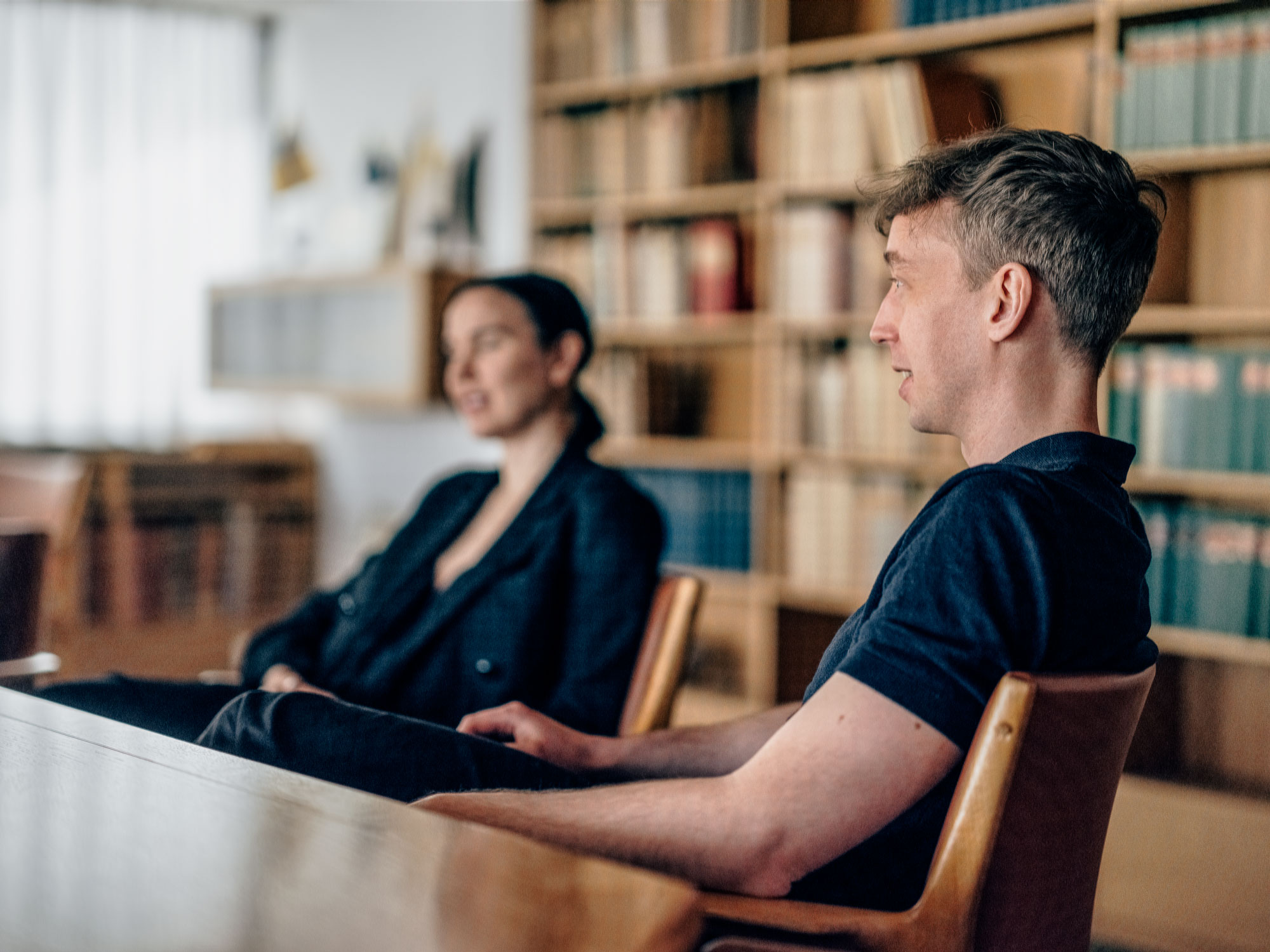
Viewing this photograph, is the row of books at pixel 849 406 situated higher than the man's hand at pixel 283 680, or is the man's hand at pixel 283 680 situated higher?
the row of books at pixel 849 406

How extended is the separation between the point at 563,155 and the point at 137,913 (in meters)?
3.21

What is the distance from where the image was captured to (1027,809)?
0.88 m

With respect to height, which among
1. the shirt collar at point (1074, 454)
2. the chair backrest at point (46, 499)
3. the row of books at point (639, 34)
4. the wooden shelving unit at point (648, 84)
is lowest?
the chair backrest at point (46, 499)

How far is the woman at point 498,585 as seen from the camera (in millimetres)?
1687

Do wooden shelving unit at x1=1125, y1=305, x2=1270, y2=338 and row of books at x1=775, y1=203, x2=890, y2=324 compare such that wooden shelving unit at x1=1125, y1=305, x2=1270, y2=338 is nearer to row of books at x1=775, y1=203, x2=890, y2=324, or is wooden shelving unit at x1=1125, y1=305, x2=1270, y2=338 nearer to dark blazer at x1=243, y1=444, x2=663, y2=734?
row of books at x1=775, y1=203, x2=890, y2=324

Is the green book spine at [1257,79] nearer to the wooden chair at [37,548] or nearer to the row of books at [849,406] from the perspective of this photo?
the row of books at [849,406]

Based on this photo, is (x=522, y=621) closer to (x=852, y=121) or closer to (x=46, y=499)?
(x=852, y=121)

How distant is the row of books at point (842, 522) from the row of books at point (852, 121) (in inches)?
29.5

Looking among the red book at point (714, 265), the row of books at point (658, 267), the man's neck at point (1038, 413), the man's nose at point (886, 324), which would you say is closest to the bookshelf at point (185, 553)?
the row of books at point (658, 267)

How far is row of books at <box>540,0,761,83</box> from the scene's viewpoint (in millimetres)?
3227

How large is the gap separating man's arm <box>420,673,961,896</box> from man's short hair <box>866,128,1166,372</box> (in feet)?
1.26

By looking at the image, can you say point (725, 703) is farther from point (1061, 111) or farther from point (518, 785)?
point (518, 785)

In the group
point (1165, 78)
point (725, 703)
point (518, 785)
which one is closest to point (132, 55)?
point (725, 703)

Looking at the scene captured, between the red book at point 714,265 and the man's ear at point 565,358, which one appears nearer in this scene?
the man's ear at point 565,358
